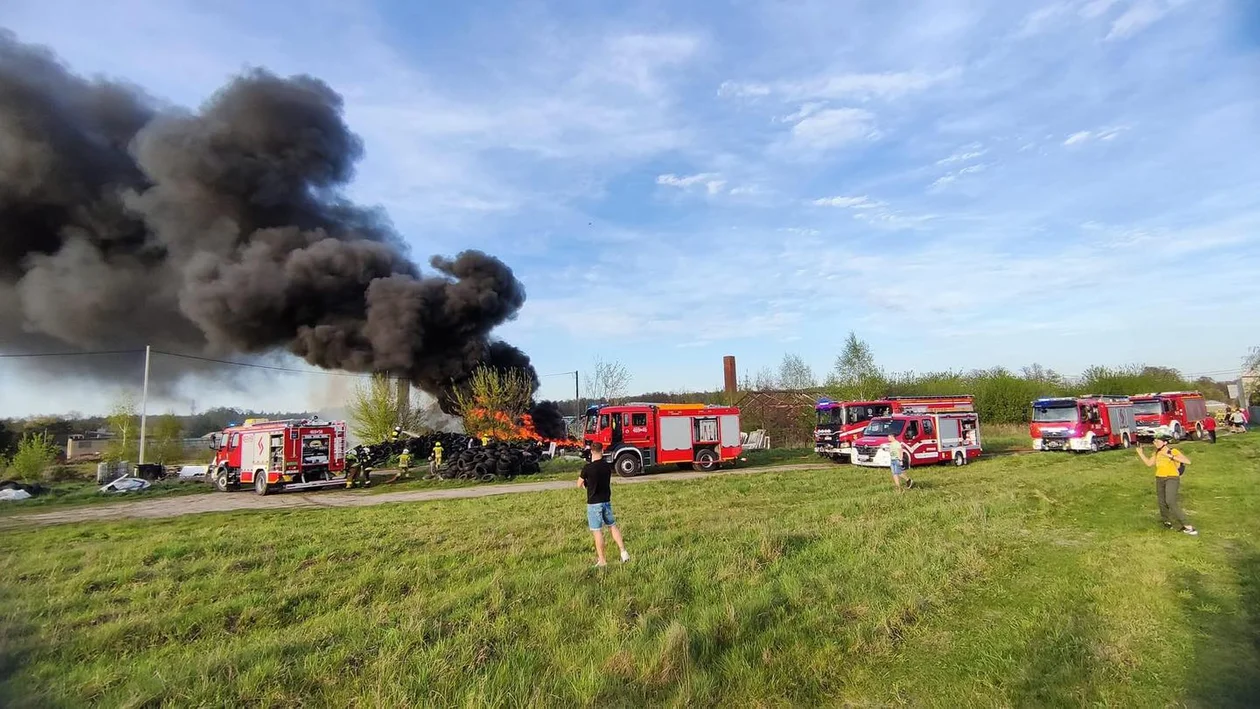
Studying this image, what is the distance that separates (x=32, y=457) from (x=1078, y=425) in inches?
1609

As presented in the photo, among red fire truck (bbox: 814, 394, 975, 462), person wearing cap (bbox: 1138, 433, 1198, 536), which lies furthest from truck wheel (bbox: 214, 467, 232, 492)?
person wearing cap (bbox: 1138, 433, 1198, 536)

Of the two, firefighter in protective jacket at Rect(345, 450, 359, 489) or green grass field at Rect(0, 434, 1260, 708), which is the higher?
firefighter in protective jacket at Rect(345, 450, 359, 489)

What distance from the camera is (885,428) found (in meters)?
23.9

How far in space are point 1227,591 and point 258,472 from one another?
84.1 feet

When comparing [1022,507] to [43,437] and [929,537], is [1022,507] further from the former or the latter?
[43,437]

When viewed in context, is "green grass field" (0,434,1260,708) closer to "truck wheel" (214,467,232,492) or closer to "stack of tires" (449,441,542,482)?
"stack of tires" (449,441,542,482)

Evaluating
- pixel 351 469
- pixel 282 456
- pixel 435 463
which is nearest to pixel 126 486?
pixel 282 456

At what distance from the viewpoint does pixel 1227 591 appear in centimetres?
639

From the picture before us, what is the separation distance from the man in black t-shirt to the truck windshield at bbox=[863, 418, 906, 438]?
57.9 ft

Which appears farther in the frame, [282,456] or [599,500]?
[282,456]

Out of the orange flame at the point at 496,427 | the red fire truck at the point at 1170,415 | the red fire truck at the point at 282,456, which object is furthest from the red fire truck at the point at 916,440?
the red fire truck at the point at 282,456

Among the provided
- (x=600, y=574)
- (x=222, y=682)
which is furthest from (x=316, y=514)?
(x=222, y=682)

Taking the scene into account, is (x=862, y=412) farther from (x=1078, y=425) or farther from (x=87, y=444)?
(x=87, y=444)

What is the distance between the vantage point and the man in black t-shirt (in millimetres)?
7922
